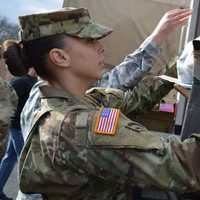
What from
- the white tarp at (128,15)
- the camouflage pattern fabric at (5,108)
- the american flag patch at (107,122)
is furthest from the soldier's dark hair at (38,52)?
the white tarp at (128,15)

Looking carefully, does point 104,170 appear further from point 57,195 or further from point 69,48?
point 69,48

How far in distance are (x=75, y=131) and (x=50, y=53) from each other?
0.35 metres

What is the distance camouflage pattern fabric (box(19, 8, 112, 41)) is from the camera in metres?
1.53

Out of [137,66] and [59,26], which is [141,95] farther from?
[59,26]

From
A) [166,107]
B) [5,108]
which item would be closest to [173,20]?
[5,108]

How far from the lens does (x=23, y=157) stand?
1465 mm

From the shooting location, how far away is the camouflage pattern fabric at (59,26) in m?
1.53

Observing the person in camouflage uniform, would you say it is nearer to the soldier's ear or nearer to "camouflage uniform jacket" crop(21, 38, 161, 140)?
"camouflage uniform jacket" crop(21, 38, 161, 140)

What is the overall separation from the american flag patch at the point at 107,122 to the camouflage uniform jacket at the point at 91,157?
1 centimetres

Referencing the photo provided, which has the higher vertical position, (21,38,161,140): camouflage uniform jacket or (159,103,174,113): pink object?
(21,38,161,140): camouflage uniform jacket

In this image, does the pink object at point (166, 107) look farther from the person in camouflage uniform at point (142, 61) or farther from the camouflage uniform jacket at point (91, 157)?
the camouflage uniform jacket at point (91, 157)

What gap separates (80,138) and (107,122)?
0.08m

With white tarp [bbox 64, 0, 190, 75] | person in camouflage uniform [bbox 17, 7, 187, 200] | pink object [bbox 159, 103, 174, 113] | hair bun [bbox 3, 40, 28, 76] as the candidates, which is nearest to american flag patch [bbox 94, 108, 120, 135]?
hair bun [bbox 3, 40, 28, 76]

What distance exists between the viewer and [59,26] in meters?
1.53
